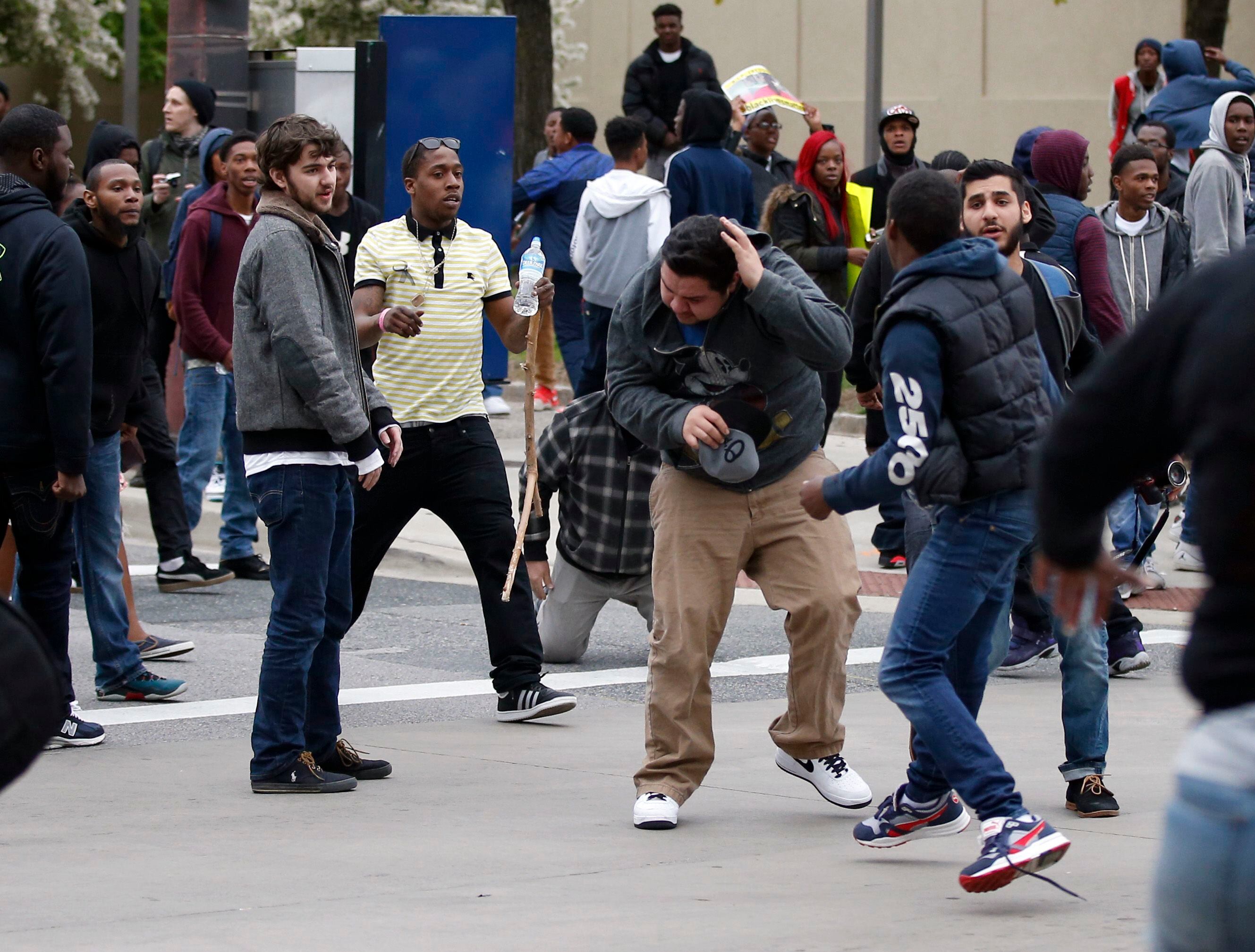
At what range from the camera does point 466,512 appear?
6.92 metres

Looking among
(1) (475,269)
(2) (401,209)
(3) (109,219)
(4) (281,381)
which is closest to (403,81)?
(2) (401,209)

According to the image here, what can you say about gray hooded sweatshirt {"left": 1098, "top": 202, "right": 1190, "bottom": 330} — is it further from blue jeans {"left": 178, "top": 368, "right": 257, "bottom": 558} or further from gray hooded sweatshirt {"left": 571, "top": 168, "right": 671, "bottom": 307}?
blue jeans {"left": 178, "top": 368, "right": 257, "bottom": 558}

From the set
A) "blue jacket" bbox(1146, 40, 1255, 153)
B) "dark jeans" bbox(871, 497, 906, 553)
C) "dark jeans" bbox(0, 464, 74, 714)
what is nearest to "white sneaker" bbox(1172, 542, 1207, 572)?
"dark jeans" bbox(871, 497, 906, 553)

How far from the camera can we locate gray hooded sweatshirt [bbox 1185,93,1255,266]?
34.5 ft

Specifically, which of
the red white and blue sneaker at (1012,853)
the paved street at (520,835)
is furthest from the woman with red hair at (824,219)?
the red white and blue sneaker at (1012,853)

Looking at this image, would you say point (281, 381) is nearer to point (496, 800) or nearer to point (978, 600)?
point (496, 800)

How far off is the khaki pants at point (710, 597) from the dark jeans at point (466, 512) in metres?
1.30

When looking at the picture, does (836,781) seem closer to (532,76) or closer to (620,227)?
(620,227)

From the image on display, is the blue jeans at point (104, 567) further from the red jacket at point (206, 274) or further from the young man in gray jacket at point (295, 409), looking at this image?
the red jacket at point (206, 274)

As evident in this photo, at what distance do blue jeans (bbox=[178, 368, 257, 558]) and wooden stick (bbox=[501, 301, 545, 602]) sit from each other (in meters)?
3.25

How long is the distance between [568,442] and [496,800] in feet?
7.80

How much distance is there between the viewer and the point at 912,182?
4.99 meters

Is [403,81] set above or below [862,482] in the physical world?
above

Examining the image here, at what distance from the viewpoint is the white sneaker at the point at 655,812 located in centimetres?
558
